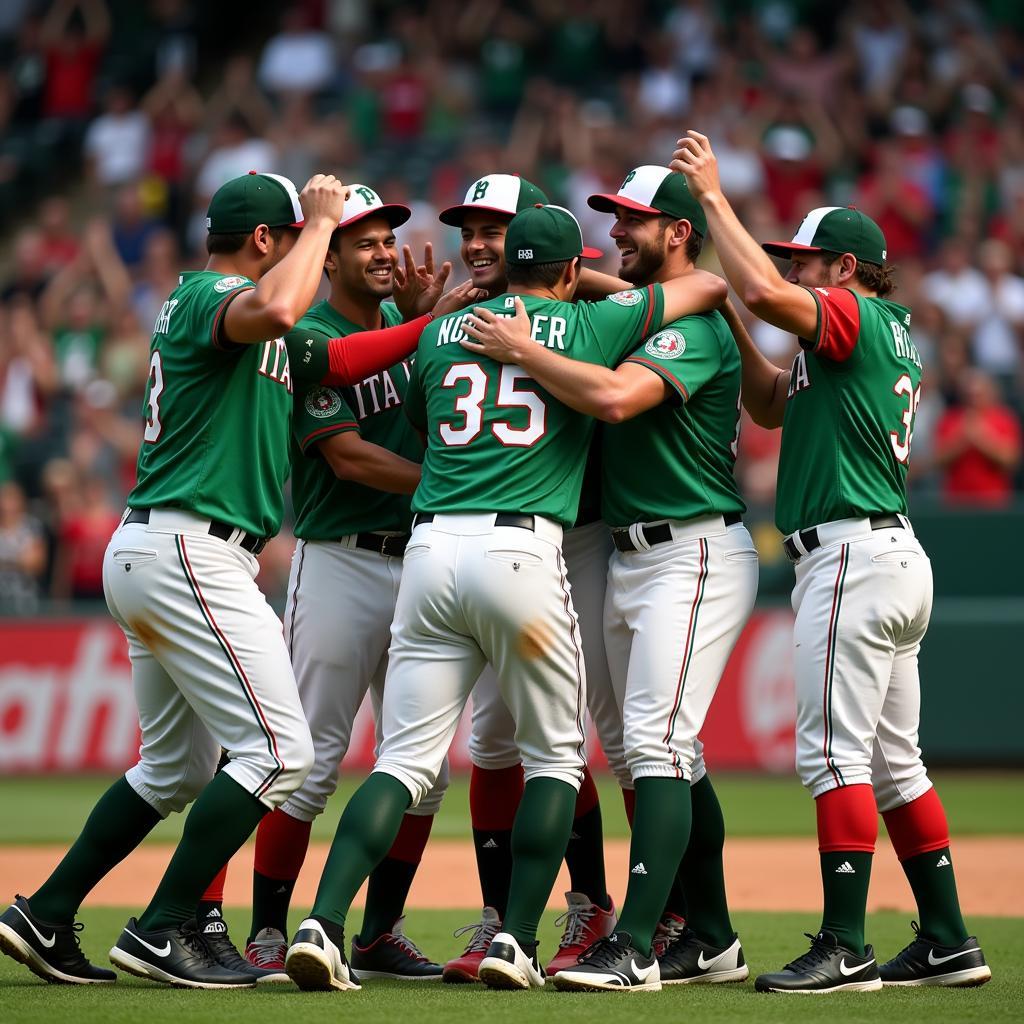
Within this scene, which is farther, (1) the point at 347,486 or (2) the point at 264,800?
(1) the point at 347,486

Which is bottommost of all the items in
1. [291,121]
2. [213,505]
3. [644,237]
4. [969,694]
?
[969,694]

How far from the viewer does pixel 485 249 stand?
553 cm

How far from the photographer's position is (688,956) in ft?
16.8

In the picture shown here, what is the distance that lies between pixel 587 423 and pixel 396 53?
41.3 feet

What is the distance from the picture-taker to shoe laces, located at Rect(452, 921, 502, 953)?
5.28m

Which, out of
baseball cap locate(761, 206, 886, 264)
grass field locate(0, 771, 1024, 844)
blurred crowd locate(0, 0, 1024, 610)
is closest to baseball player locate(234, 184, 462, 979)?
baseball cap locate(761, 206, 886, 264)

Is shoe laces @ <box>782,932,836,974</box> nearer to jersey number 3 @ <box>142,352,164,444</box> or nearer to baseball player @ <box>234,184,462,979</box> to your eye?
baseball player @ <box>234,184,462,979</box>

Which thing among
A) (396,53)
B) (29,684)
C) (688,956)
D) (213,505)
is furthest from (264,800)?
(396,53)

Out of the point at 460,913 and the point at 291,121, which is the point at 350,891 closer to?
the point at 460,913

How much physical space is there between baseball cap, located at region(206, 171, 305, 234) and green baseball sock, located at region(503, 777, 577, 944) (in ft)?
6.39

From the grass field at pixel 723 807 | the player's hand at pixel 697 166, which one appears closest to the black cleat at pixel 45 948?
the player's hand at pixel 697 166

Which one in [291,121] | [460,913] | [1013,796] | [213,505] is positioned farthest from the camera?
[291,121]

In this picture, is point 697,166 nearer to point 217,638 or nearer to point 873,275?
point 873,275

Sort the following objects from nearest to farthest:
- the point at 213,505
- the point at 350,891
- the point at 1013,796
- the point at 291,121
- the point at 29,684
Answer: the point at 350,891, the point at 213,505, the point at 1013,796, the point at 29,684, the point at 291,121
